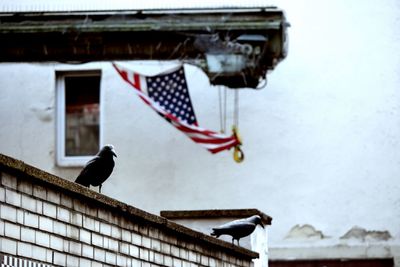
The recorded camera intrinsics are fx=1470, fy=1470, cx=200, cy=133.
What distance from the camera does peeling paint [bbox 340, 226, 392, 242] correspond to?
80.3 feet

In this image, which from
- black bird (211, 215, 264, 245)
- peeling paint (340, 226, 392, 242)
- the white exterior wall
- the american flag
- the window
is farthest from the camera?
the window

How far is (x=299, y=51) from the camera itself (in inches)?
992

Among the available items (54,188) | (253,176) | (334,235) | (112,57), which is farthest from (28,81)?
(54,188)

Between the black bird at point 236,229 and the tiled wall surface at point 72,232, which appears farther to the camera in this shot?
the black bird at point 236,229

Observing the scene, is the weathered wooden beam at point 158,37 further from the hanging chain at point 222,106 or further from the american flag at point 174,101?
the hanging chain at point 222,106

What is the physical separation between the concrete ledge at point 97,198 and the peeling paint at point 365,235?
29.7ft

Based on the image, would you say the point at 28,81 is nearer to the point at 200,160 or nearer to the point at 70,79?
the point at 70,79

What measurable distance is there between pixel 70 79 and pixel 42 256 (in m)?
16.0

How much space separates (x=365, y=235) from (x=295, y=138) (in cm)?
201

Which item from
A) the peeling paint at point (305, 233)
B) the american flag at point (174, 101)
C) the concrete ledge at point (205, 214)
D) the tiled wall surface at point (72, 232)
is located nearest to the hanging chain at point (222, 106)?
the american flag at point (174, 101)

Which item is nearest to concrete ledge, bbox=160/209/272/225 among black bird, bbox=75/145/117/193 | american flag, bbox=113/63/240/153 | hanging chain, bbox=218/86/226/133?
black bird, bbox=75/145/117/193

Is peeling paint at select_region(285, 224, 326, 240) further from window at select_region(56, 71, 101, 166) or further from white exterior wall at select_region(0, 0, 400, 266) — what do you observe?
window at select_region(56, 71, 101, 166)

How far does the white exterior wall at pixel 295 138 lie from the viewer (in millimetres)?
24578

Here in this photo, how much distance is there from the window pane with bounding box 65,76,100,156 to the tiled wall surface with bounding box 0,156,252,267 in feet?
40.5
